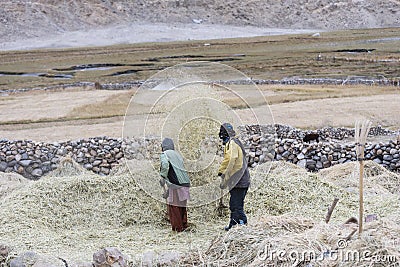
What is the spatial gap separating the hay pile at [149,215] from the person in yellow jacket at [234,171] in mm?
312

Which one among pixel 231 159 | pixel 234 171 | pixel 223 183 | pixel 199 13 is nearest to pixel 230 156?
pixel 231 159

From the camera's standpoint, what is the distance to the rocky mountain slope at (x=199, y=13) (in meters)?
74.8

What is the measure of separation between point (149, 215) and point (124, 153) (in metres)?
3.50

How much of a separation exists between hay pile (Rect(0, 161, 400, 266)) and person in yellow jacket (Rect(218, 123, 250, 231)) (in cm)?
31

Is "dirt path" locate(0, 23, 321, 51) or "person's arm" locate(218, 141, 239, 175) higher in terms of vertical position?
"dirt path" locate(0, 23, 321, 51)

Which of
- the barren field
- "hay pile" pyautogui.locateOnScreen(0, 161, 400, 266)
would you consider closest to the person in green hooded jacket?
"hay pile" pyautogui.locateOnScreen(0, 161, 400, 266)

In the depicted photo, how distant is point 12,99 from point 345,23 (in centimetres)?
5841

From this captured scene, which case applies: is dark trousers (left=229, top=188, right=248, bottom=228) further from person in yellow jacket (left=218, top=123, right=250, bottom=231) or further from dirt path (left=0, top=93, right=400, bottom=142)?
dirt path (left=0, top=93, right=400, bottom=142)

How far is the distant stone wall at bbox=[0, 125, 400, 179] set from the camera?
40.0 feet

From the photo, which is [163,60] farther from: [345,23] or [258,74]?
[345,23]

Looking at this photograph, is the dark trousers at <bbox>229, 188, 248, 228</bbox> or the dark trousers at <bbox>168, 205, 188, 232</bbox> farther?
the dark trousers at <bbox>168, 205, 188, 232</bbox>

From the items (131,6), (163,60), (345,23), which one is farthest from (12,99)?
(345,23)

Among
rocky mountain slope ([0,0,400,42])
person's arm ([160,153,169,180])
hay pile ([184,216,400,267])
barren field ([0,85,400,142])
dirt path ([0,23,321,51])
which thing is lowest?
barren field ([0,85,400,142])

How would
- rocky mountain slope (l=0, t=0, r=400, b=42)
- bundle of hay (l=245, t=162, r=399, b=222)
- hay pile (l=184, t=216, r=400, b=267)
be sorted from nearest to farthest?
hay pile (l=184, t=216, r=400, b=267), bundle of hay (l=245, t=162, r=399, b=222), rocky mountain slope (l=0, t=0, r=400, b=42)
